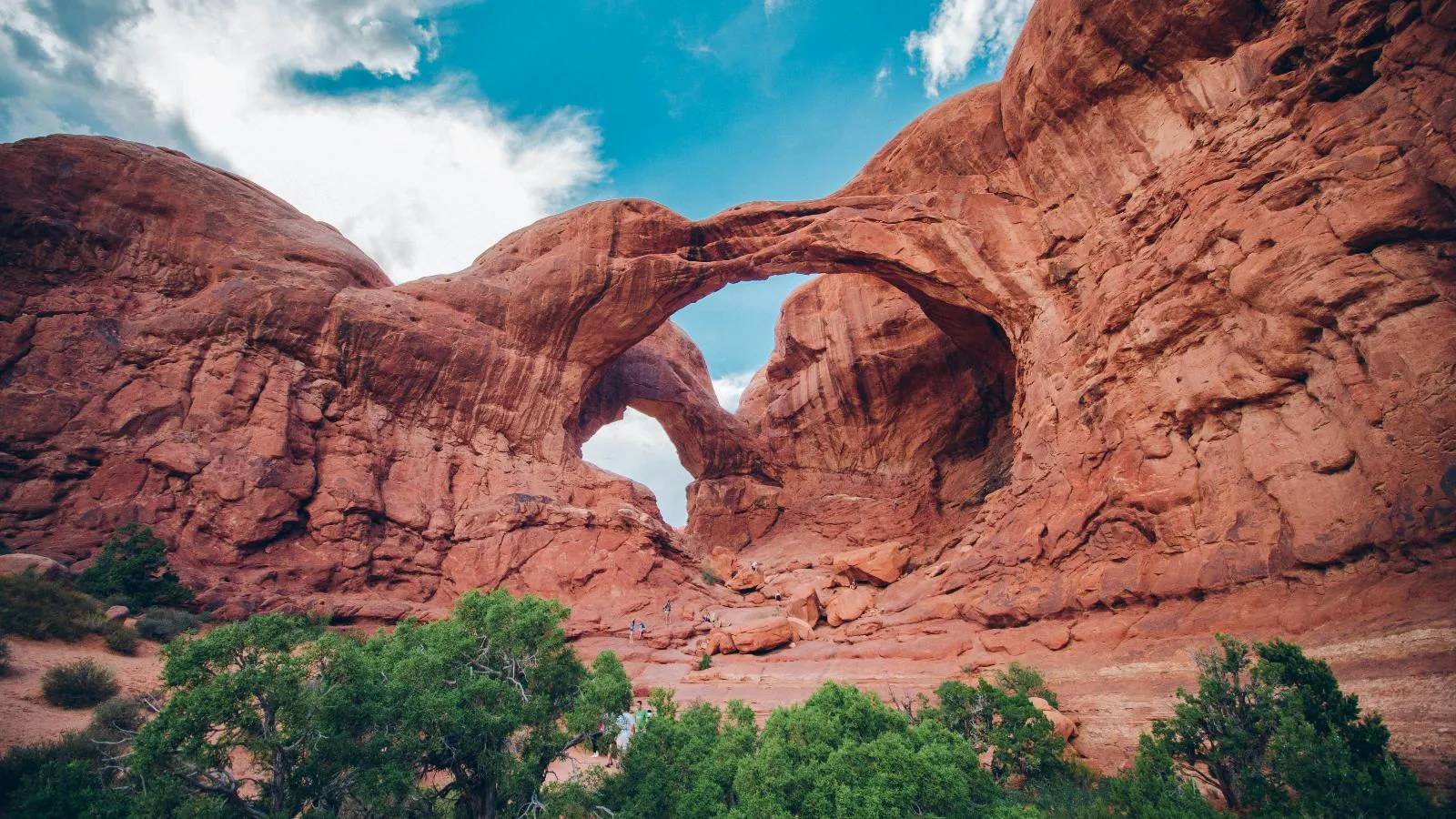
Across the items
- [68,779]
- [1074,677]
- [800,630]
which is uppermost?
[68,779]

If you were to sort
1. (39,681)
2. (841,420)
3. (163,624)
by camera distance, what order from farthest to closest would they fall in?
(841,420) → (163,624) → (39,681)

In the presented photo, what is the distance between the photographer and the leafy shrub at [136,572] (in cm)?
1509

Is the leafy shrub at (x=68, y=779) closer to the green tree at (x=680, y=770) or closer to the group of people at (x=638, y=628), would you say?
the green tree at (x=680, y=770)

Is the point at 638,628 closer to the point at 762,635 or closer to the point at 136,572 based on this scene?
the point at 762,635

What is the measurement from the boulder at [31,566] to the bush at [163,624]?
2.26 meters

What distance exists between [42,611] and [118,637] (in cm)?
147

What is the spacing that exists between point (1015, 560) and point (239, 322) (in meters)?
26.0

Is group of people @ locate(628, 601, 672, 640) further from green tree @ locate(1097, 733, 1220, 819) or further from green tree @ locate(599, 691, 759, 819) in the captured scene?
green tree @ locate(1097, 733, 1220, 819)

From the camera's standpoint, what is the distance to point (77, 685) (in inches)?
428

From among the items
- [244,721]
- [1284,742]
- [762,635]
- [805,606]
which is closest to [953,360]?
[805,606]

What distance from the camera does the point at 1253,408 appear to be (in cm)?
1221

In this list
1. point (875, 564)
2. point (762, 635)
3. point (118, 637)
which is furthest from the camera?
point (875, 564)

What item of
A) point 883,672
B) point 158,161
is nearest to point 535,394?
point 158,161

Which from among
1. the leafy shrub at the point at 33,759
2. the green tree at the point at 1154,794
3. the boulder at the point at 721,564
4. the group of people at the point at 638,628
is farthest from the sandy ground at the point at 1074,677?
the boulder at the point at 721,564
